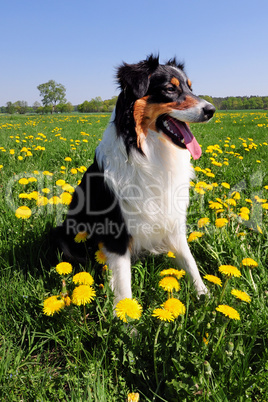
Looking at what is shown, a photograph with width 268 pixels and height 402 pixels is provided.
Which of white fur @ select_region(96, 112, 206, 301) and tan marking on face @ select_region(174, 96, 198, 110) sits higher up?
tan marking on face @ select_region(174, 96, 198, 110)

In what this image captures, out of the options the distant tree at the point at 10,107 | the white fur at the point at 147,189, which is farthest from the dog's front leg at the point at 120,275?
the distant tree at the point at 10,107

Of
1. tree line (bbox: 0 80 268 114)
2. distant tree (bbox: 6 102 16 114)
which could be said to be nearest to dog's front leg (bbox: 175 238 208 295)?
tree line (bbox: 0 80 268 114)

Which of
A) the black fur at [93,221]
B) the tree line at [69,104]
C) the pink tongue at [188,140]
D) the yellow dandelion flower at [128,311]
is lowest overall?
the yellow dandelion flower at [128,311]

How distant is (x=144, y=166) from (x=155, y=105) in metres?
0.41

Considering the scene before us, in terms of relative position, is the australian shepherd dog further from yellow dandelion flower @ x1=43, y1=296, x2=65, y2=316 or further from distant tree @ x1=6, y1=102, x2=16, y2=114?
distant tree @ x1=6, y1=102, x2=16, y2=114

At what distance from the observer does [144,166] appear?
1985 mm

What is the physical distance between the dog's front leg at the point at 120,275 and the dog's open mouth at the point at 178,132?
831mm

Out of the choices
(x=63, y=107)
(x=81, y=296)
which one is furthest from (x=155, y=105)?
(x=63, y=107)

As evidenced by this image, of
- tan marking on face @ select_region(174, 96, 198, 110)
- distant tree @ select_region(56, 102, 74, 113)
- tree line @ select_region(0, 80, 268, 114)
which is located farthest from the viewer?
distant tree @ select_region(56, 102, 74, 113)

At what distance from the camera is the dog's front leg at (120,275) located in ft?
6.09

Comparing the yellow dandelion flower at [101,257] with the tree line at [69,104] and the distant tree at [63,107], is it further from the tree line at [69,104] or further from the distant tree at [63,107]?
the distant tree at [63,107]

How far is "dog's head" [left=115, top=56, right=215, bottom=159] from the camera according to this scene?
6.21 ft

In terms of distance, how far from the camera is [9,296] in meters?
1.88

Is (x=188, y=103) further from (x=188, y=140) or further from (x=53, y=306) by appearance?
(x=53, y=306)
